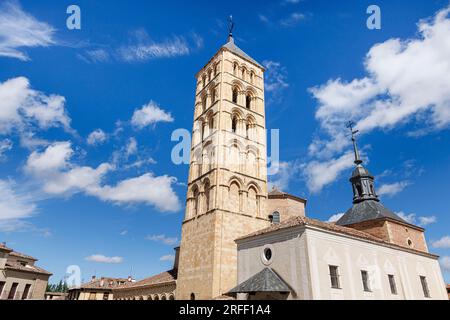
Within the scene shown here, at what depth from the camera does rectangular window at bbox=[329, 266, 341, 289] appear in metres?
14.8

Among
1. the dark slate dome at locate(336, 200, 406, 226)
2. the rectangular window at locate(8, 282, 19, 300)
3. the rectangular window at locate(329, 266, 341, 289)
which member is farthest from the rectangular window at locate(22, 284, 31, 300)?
the dark slate dome at locate(336, 200, 406, 226)

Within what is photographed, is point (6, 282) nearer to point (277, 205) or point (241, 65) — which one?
point (277, 205)

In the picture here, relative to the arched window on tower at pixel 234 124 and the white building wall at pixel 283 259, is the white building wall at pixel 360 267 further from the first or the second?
the arched window on tower at pixel 234 124

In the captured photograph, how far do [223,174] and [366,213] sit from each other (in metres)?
13.5

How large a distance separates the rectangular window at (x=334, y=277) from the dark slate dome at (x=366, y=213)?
1161 centimetres

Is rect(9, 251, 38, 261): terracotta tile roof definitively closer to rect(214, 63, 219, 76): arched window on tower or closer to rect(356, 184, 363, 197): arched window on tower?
rect(214, 63, 219, 76): arched window on tower

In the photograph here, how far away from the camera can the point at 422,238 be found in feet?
85.7

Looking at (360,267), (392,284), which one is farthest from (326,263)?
(392,284)

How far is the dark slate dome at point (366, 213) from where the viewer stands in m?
25.3
